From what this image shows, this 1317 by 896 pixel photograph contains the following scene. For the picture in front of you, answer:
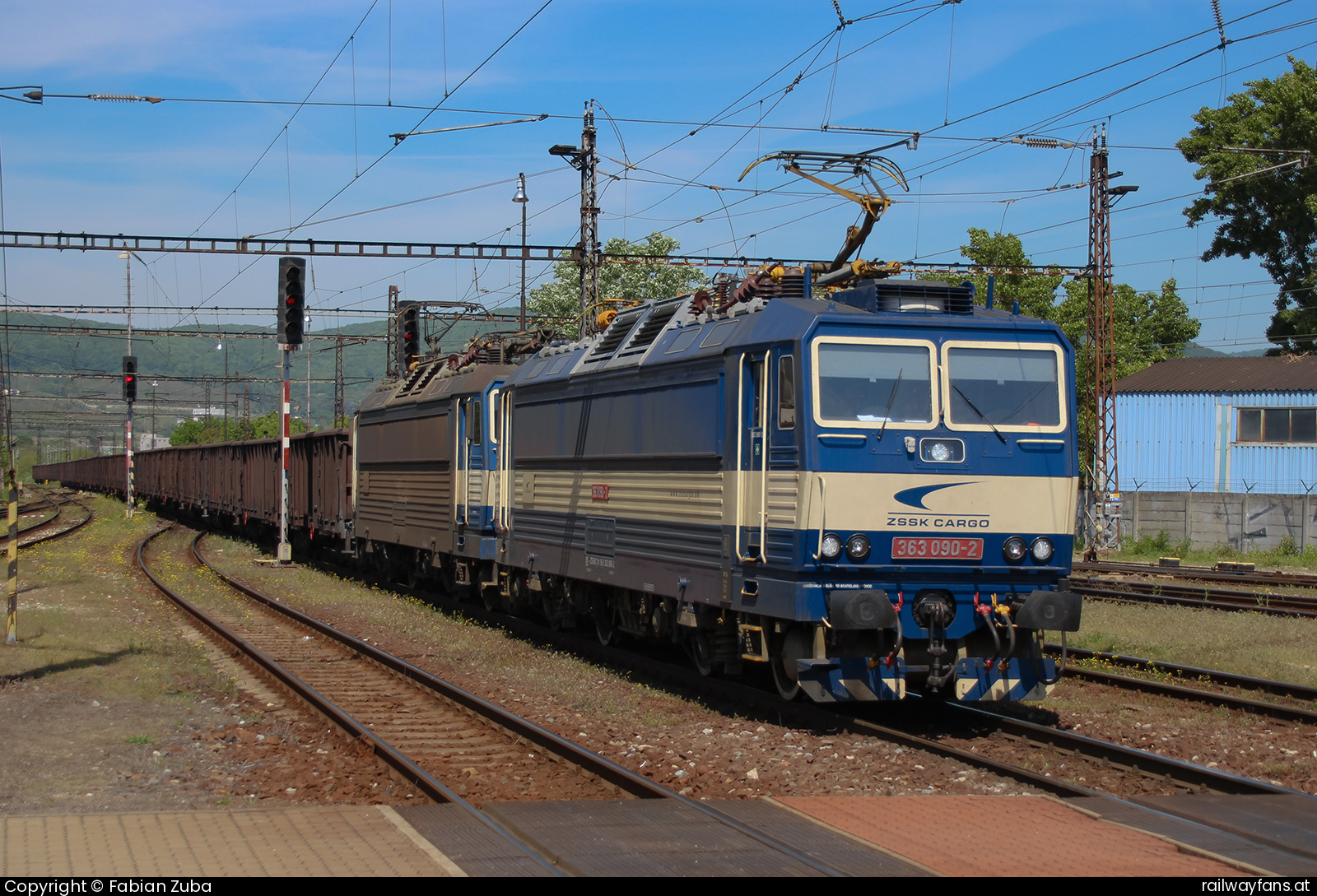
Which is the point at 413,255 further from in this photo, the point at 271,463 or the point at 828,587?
the point at 828,587

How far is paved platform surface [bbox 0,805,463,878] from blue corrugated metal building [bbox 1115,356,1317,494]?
3337 centimetres

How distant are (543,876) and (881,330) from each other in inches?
221

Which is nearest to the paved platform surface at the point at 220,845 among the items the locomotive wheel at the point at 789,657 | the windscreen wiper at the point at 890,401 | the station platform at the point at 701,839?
the station platform at the point at 701,839

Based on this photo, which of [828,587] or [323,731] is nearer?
[828,587]

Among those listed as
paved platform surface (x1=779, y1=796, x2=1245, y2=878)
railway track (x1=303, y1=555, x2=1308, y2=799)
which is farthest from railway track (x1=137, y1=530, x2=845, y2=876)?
railway track (x1=303, y1=555, x2=1308, y2=799)

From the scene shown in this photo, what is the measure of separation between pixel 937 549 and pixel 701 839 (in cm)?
400

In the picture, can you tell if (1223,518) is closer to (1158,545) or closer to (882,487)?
(1158,545)

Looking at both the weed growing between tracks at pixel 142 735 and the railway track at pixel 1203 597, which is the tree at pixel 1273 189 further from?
the weed growing between tracks at pixel 142 735

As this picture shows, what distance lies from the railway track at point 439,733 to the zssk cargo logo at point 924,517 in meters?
3.04

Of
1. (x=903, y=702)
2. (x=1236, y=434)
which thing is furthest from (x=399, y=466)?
(x=1236, y=434)

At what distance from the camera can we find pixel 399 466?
22109 mm

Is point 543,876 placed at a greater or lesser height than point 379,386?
lesser

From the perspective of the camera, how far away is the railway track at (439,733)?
800cm

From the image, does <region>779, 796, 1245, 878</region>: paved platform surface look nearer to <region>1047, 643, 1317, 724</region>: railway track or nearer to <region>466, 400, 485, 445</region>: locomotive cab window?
<region>1047, 643, 1317, 724</region>: railway track
